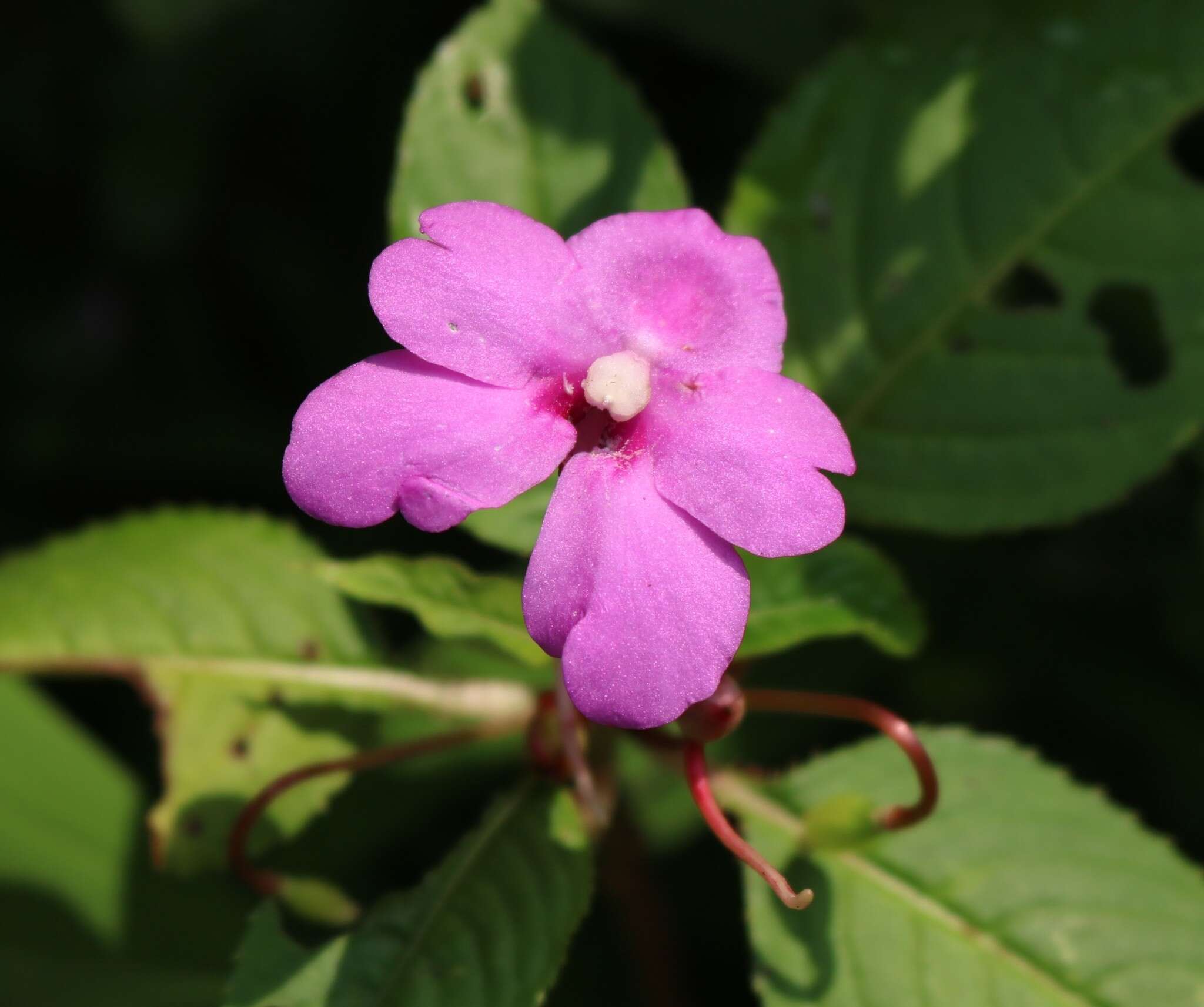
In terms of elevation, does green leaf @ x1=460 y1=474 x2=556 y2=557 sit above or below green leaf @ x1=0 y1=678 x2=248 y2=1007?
above

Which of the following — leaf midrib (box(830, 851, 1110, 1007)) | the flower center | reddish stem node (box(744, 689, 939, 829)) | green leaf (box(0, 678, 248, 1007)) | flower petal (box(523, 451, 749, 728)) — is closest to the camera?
flower petal (box(523, 451, 749, 728))

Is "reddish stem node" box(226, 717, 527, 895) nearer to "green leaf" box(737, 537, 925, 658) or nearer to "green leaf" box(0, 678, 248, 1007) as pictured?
"green leaf" box(737, 537, 925, 658)

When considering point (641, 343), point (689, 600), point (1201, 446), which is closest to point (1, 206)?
point (641, 343)

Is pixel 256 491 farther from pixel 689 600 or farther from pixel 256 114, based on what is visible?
pixel 689 600

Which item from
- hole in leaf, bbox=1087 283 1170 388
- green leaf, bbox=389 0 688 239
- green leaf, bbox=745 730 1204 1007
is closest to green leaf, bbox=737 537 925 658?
green leaf, bbox=745 730 1204 1007

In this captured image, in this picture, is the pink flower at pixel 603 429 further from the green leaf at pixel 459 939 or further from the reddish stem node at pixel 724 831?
the green leaf at pixel 459 939
